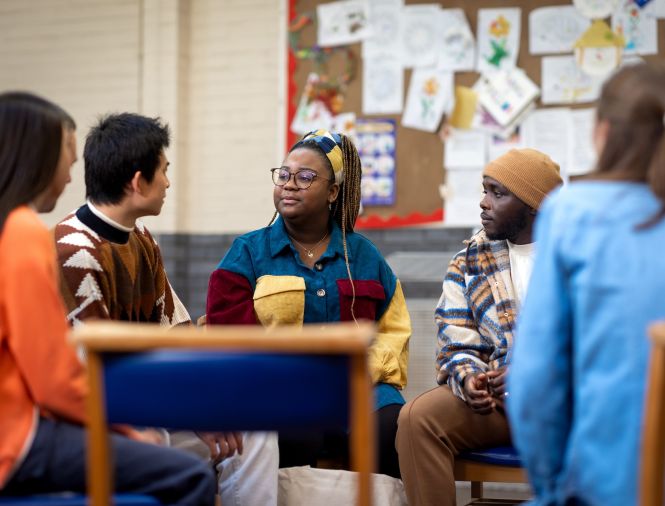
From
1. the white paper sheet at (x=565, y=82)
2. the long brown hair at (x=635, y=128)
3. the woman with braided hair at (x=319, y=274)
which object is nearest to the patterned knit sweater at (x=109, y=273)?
the woman with braided hair at (x=319, y=274)

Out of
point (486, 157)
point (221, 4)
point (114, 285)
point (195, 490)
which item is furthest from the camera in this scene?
point (221, 4)

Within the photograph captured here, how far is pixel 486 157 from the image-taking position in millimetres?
4973

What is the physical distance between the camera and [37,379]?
1.97 m

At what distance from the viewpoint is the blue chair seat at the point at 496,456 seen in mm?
2996

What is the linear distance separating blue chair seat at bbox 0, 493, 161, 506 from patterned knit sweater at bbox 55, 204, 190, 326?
780mm

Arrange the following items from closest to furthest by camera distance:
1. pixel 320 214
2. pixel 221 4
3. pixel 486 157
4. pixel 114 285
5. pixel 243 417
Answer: pixel 243 417
pixel 114 285
pixel 320 214
pixel 486 157
pixel 221 4

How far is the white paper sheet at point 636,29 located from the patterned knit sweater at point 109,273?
270cm

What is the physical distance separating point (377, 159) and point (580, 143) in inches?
39.5

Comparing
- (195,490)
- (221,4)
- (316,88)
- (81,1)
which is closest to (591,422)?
(195,490)

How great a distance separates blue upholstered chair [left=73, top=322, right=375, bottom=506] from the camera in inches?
64.9

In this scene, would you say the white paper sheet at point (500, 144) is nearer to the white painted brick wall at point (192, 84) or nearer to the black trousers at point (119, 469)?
the white painted brick wall at point (192, 84)

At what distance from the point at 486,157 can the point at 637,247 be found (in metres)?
3.25

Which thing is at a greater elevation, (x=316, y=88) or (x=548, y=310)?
(x=316, y=88)

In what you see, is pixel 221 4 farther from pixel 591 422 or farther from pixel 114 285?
pixel 591 422
